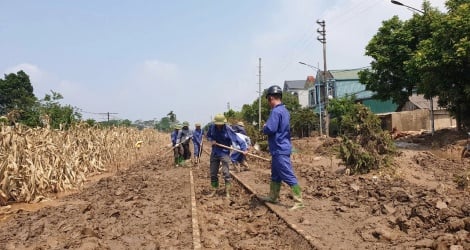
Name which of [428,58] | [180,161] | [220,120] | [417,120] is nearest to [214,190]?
[220,120]

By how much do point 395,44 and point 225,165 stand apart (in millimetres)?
21115

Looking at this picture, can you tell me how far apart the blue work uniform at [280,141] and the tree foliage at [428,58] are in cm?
1403

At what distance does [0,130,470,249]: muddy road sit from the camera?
19.4 feet

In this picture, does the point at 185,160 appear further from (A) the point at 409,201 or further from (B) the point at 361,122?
(A) the point at 409,201

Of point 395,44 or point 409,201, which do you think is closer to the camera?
point 409,201

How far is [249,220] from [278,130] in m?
1.59

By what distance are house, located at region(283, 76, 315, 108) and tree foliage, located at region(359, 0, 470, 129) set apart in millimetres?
34977

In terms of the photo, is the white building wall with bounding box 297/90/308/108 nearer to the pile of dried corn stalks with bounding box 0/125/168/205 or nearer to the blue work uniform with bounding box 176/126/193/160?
the blue work uniform with bounding box 176/126/193/160

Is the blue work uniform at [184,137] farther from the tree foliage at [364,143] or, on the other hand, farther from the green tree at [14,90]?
the green tree at [14,90]

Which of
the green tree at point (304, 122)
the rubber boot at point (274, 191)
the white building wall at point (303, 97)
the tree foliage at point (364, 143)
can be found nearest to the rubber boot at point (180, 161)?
the tree foliage at point (364, 143)

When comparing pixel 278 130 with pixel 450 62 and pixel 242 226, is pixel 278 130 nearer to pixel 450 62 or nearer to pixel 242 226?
pixel 242 226

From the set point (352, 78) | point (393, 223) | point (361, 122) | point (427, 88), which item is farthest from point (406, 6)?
point (352, 78)

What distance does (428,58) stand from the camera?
Answer: 828 inches

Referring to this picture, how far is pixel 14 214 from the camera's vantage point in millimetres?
9352
